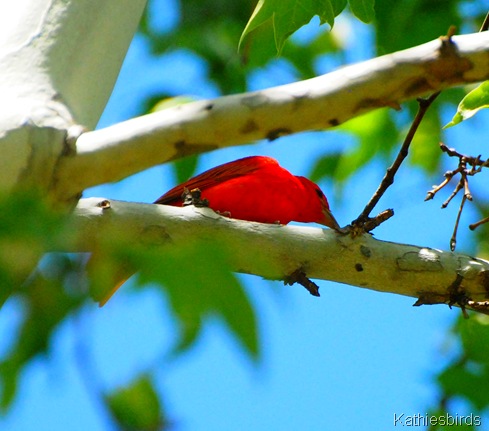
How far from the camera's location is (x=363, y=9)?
3055 mm

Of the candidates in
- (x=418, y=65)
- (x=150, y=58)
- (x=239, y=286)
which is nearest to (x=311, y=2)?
(x=418, y=65)

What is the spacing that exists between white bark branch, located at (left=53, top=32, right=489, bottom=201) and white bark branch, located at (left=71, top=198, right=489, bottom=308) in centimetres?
33

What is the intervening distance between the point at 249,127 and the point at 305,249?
0.89 meters

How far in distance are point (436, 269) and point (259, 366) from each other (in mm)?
1945

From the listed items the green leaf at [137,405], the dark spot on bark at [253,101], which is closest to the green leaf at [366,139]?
the dark spot on bark at [253,101]

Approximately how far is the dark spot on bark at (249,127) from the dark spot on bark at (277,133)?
5 centimetres

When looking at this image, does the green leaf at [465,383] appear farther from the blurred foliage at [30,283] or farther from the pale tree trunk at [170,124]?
the blurred foliage at [30,283]

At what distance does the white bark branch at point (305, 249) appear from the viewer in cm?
272

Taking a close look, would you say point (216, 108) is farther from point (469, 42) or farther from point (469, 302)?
point (469, 302)

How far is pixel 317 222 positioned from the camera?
205 inches

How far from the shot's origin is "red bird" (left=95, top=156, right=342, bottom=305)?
4.71 metres

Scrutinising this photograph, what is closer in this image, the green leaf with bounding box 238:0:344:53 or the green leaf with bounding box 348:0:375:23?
the green leaf with bounding box 238:0:344:53

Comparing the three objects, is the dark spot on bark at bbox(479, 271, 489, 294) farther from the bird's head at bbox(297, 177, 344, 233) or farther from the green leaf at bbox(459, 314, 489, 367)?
the bird's head at bbox(297, 177, 344, 233)

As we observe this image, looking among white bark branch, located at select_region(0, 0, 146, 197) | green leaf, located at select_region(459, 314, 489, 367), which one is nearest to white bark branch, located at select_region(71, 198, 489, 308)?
green leaf, located at select_region(459, 314, 489, 367)
